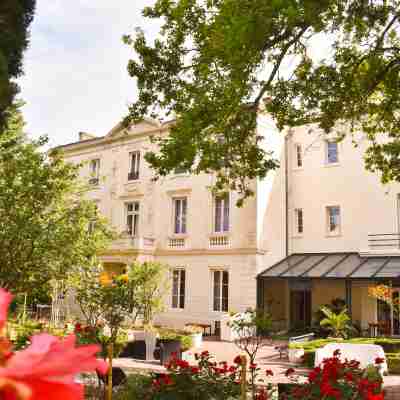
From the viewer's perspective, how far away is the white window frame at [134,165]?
89.1 ft

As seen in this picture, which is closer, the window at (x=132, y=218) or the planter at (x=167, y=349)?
the planter at (x=167, y=349)

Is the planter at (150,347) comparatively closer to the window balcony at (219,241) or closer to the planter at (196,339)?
the planter at (196,339)

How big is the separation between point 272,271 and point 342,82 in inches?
562

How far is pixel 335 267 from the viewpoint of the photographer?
68.4ft

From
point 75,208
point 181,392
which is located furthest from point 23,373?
point 75,208

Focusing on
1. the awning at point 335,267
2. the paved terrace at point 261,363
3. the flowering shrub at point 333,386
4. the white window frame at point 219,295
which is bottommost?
the paved terrace at point 261,363

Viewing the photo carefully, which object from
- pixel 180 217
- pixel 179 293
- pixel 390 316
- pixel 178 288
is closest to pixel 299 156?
pixel 180 217

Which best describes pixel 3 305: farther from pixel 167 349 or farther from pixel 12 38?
pixel 167 349

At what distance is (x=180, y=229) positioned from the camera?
25219mm

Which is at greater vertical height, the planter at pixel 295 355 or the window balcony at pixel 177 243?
the window balcony at pixel 177 243

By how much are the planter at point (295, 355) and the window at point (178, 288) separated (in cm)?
944

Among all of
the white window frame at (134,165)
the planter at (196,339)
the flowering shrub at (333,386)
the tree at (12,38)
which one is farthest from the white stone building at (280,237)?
the flowering shrub at (333,386)

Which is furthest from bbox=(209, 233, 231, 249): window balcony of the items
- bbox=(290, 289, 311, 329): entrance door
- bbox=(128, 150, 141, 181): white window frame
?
bbox=(128, 150, 141, 181): white window frame

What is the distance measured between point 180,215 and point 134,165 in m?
4.45
